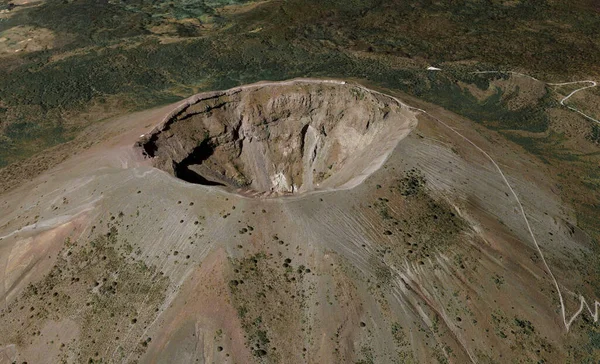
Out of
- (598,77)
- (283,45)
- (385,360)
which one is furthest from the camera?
(283,45)

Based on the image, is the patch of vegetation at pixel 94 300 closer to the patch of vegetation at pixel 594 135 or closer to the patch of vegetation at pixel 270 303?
the patch of vegetation at pixel 270 303

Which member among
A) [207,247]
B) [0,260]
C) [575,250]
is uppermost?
[207,247]

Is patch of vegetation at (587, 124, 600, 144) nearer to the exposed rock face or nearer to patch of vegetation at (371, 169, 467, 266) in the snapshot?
the exposed rock face

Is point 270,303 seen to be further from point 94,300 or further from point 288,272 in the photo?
point 94,300

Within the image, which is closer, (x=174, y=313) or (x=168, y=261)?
(x=174, y=313)

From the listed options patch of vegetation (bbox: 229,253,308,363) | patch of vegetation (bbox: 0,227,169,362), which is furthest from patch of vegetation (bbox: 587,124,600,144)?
patch of vegetation (bbox: 0,227,169,362)

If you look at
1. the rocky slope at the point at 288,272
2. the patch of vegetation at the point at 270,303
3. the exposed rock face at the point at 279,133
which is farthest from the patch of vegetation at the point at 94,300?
the exposed rock face at the point at 279,133

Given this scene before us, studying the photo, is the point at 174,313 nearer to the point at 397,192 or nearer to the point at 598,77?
the point at 397,192

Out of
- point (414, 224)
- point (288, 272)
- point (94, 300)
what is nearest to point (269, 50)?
point (414, 224)

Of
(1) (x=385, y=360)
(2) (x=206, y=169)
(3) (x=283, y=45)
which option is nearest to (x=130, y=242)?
(2) (x=206, y=169)
